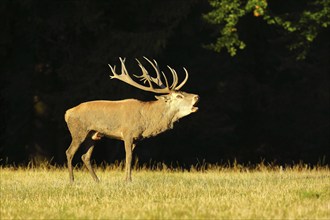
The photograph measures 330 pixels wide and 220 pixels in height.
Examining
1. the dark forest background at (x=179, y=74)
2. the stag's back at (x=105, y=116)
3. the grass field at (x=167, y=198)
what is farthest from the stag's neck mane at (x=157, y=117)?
the dark forest background at (x=179, y=74)

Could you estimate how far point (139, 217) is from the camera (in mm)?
9742

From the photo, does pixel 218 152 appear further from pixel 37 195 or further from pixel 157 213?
pixel 157 213

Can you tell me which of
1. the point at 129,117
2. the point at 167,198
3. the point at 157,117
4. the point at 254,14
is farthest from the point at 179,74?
the point at 167,198

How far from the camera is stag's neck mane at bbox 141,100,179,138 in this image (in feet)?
49.5

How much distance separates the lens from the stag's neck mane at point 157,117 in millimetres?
15078

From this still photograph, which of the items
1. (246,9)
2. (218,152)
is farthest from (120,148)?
(246,9)

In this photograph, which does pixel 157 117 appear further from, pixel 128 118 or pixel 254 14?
pixel 254 14

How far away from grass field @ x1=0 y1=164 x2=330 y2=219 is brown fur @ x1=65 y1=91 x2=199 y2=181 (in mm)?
829

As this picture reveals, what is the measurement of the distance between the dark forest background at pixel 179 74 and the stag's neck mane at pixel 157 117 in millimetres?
8927

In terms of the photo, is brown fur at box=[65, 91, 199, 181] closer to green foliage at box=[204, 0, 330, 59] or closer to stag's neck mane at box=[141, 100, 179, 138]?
stag's neck mane at box=[141, 100, 179, 138]

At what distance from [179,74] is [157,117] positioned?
14704 mm

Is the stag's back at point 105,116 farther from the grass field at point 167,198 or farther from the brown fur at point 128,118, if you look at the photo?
the grass field at point 167,198

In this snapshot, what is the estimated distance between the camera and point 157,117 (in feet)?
49.6

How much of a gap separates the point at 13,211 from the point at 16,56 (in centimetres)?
1774
